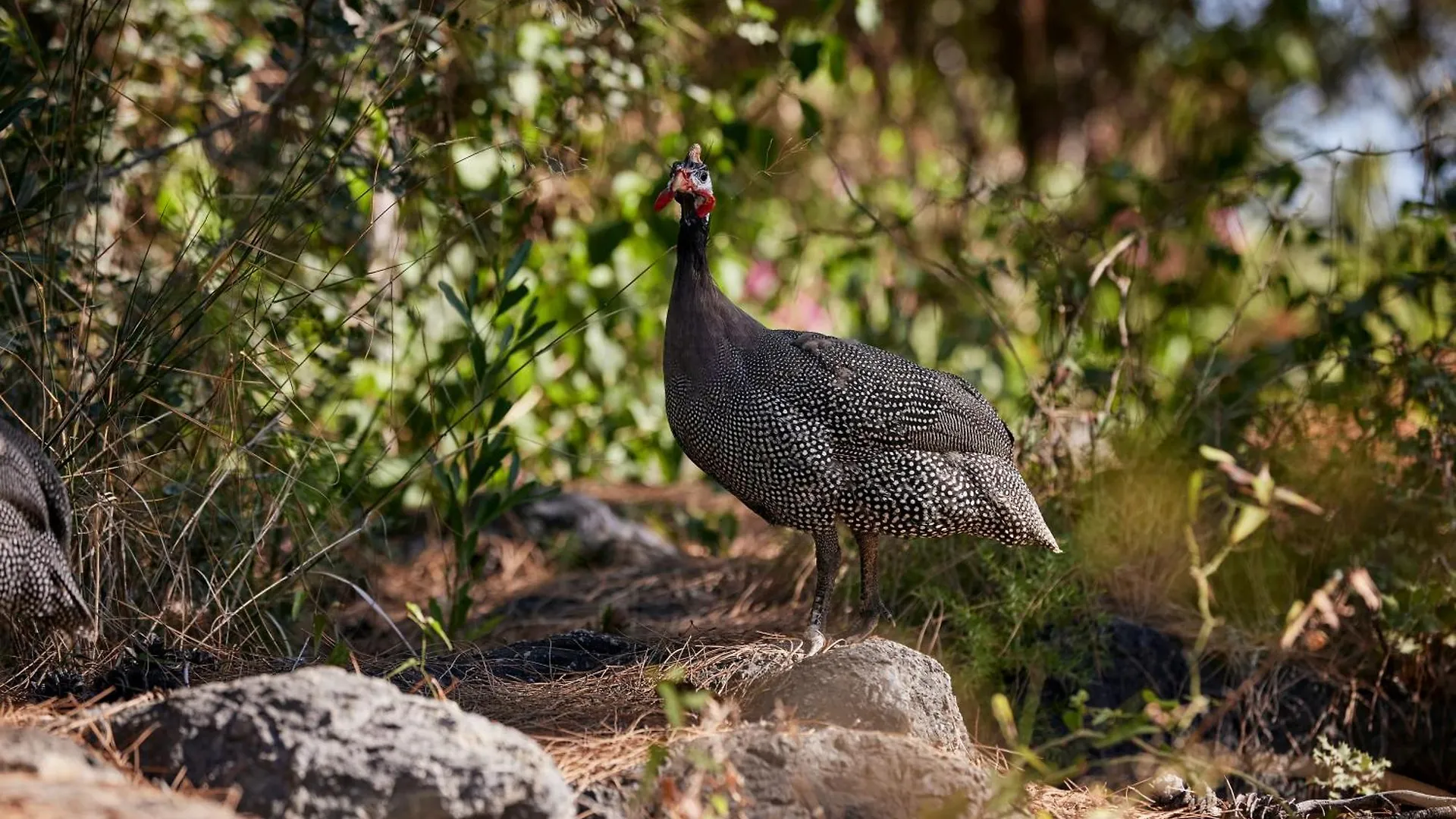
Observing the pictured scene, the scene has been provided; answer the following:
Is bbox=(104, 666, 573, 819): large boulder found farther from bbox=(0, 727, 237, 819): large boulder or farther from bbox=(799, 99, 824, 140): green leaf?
bbox=(799, 99, 824, 140): green leaf

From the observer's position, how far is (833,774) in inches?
111

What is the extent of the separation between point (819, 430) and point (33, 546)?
1.99 meters

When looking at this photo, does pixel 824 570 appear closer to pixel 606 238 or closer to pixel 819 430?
pixel 819 430

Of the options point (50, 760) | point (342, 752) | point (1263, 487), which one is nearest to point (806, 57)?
point (1263, 487)

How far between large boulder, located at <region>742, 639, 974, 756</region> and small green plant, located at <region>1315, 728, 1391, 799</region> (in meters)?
1.23

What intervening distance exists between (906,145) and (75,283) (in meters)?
7.08

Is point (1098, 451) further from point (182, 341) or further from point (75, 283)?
point (75, 283)

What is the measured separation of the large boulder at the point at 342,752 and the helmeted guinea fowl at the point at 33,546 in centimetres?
75

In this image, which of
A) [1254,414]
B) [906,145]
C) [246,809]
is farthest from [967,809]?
[906,145]

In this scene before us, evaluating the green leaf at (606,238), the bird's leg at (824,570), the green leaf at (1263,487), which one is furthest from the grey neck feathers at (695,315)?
the green leaf at (606,238)

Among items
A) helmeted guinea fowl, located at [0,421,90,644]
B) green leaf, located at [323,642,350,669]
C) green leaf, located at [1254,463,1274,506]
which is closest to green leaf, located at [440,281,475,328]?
green leaf, located at [323,642,350,669]

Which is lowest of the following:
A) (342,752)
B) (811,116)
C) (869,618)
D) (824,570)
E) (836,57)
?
(869,618)

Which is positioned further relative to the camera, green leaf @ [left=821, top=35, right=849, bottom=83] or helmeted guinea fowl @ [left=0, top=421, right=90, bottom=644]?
green leaf @ [left=821, top=35, right=849, bottom=83]

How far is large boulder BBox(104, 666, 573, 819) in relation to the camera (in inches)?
94.5
